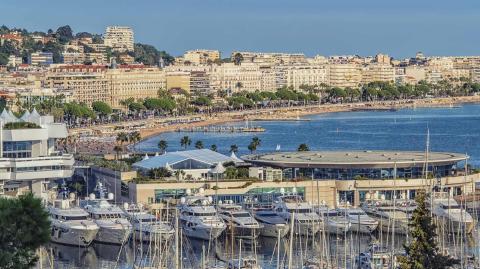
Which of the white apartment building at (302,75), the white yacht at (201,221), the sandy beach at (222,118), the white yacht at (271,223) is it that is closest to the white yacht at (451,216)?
the white yacht at (271,223)

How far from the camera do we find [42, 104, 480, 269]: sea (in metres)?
24.4

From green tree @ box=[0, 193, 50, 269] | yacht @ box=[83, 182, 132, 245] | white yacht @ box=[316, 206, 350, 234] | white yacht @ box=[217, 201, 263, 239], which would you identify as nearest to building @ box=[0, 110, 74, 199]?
yacht @ box=[83, 182, 132, 245]

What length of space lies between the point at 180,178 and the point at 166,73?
7697cm

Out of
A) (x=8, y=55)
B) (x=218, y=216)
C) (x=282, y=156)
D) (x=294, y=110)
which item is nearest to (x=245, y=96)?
(x=294, y=110)

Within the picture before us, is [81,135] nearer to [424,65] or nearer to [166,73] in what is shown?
[166,73]

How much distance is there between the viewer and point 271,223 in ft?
94.0

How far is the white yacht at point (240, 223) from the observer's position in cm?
2783

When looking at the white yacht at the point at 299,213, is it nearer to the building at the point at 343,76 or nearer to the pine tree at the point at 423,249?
the pine tree at the point at 423,249

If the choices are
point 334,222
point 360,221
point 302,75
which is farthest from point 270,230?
point 302,75

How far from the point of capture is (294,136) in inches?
2933

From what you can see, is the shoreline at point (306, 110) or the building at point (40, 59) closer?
the shoreline at point (306, 110)

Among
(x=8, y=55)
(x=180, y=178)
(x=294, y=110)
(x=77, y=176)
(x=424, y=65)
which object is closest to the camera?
(x=180, y=178)

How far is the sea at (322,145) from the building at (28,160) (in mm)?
2876

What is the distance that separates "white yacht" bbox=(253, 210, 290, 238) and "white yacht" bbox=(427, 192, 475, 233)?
297 cm
